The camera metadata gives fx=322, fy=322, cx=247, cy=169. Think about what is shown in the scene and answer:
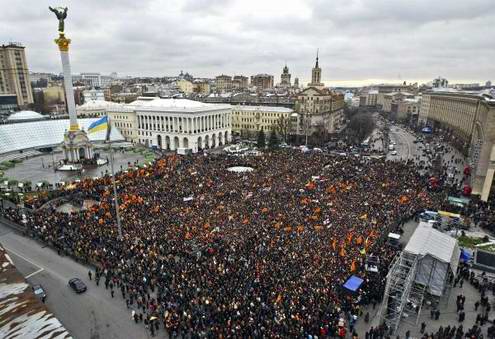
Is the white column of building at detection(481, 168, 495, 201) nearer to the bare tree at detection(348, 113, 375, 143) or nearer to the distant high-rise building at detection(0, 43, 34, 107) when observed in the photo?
the bare tree at detection(348, 113, 375, 143)

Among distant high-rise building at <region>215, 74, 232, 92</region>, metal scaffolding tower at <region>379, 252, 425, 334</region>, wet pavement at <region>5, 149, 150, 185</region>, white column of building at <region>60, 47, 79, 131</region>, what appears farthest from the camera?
distant high-rise building at <region>215, 74, 232, 92</region>

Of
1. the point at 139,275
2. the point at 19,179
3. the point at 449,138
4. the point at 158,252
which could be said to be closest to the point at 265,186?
the point at 158,252

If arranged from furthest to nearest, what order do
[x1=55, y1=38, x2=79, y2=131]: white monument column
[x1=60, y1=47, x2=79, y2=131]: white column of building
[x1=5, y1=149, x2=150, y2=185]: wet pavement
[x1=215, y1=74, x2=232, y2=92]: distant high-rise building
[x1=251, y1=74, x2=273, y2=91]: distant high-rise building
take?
[x1=251, y1=74, x2=273, y2=91]: distant high-rise building
[x1=215, y1=74, x2=232, y2=92]: distant high-rise building
[x1=60, y1=47, x2=79, y2=131]: white column of building
[x1=55, y1=38, x2=79, y2=131]: white monument column
[x1=5, y1=149, x2=150, y2=185]: wet pavement

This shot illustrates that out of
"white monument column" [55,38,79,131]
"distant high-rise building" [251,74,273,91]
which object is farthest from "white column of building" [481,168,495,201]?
"distant high-rise building" [251,74,273,91]

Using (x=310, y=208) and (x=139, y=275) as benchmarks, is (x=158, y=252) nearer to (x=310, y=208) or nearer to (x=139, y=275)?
(x=139, y=275)

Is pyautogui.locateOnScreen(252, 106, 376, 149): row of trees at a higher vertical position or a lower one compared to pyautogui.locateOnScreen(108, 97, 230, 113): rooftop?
lower

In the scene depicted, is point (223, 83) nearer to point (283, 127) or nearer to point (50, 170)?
point (283, 127)

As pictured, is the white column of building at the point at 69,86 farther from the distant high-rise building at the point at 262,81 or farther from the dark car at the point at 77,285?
the distant high-rise building at the point at 262,81
